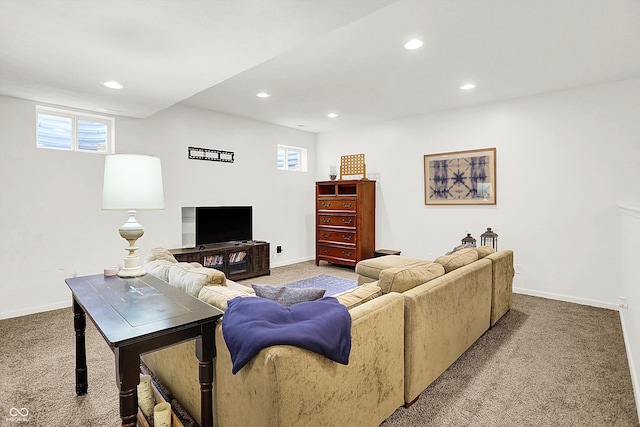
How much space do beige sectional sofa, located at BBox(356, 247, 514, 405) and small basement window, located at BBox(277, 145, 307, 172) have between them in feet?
13.3

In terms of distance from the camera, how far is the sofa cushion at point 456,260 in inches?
101

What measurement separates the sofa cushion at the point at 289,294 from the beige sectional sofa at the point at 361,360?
4.7 inches

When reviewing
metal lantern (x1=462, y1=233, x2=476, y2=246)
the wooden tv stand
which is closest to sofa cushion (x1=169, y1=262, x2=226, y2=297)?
the wooden tv stand

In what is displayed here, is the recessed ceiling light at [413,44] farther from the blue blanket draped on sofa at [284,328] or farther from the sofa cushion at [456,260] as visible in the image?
the blue blanket draped on sofa at [284,328]

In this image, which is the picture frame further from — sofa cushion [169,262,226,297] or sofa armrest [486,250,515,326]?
sofa cushion [169,262,226,297]

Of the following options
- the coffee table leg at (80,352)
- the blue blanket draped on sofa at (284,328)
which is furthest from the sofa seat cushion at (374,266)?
the coffee table leg at (80,352)

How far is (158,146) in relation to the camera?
4.49 meters

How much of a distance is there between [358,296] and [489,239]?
139 inches

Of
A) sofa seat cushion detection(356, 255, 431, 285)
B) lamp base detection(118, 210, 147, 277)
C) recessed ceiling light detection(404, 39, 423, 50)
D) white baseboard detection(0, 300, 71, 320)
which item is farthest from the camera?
sofa seat cushion detection(356, 255, 431, 285)

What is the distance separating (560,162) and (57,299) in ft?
20.1

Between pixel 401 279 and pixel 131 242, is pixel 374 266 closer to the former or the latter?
pixel 401 279

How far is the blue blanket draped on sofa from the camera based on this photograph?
124 cm

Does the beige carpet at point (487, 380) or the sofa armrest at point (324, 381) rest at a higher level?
the sofa armrest at point (324, 381)

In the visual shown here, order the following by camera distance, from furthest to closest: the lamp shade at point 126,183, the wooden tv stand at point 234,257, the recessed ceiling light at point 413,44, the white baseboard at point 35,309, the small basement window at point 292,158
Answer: the small basement window at point 292,158 → the wooden tv stand at point 234,257 → the white baseboard at point 35,309 → the recessed ceiling light at point 413,44 → the lamp shade at point 126,183
